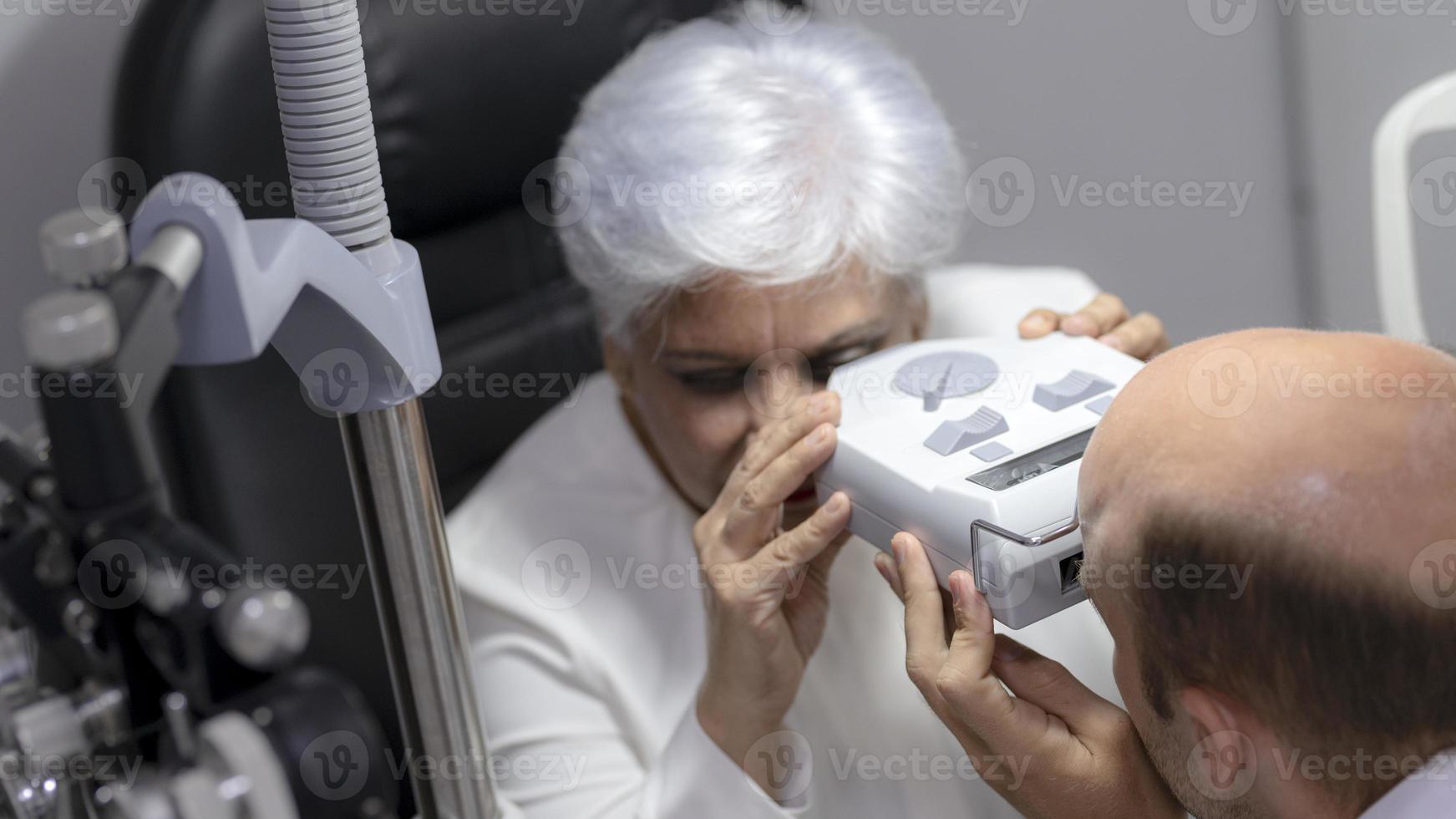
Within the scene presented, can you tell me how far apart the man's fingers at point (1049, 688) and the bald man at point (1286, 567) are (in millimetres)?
102

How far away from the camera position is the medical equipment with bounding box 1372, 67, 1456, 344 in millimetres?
1625

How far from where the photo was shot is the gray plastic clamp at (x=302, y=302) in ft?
1.89

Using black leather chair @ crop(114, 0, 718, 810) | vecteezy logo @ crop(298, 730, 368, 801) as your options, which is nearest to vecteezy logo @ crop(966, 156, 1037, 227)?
black leather chair @ crop(114, 0, 718, 810)

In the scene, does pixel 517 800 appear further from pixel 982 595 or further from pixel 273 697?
pixel 273 697

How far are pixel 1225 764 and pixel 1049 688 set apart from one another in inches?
8.0

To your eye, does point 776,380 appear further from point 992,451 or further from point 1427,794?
point 1427,794

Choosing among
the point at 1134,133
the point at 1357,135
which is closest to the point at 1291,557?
the point at 1134,133

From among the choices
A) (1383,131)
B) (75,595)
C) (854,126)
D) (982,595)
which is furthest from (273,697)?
(1383,131)

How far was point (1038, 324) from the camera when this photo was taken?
119 cm

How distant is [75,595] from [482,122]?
894mm

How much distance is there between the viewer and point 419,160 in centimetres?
132

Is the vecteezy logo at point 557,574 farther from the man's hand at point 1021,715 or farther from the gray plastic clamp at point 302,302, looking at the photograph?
the gray plastic clamp at point 302,302
